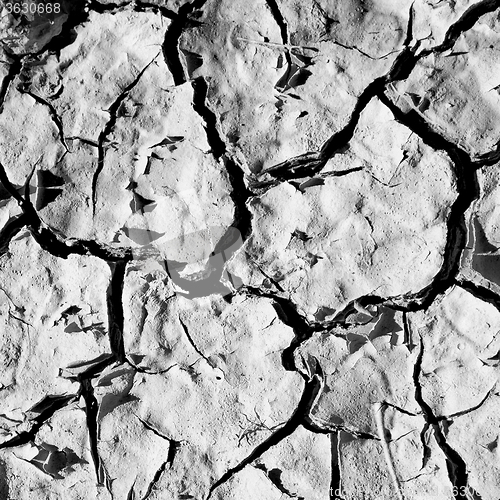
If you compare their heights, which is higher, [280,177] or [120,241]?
[280,177]

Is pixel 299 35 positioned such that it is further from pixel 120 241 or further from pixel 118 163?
pixel 120 241

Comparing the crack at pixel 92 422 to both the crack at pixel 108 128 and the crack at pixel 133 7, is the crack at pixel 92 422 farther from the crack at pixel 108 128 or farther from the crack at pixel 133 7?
the crack at pixel 133 7

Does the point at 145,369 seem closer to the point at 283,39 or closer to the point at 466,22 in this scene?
the point at 283,39

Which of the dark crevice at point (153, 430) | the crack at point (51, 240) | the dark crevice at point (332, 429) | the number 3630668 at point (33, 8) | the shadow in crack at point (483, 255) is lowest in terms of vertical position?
the dark crevice at point (332, 429)

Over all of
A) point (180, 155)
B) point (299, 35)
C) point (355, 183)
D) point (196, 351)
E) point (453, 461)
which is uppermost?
point (299, 35)

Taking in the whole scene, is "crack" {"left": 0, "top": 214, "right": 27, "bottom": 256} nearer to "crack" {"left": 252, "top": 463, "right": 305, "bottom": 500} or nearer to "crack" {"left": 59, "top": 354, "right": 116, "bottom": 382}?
"crack" {"left": 59, "top": 354, "right": 116, "bottom": 382}

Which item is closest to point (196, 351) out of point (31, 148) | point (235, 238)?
point (235, 238)

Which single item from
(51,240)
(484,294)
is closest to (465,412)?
(484,294)

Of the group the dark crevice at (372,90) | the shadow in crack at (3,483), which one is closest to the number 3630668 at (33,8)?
the dark crevice at (372,90)

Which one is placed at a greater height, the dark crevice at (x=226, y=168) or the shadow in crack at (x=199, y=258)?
the dark crevice at (x=226, y=168)
